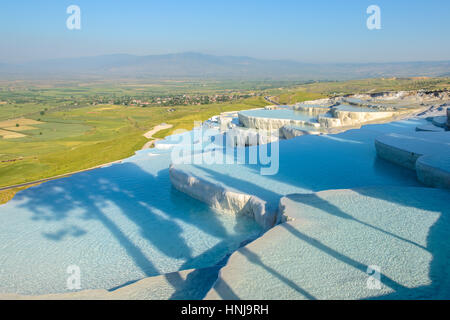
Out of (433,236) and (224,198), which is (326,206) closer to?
(433,236)

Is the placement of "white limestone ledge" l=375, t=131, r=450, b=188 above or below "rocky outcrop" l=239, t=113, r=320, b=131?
below

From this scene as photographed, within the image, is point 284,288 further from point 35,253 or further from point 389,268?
point 35,253

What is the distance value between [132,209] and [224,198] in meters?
3.21

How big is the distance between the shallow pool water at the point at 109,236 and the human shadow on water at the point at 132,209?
0.10ft

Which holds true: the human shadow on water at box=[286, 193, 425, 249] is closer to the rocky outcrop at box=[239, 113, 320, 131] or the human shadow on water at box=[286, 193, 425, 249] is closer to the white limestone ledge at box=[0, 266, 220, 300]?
the white limestone ledge at box=[0, 266, 220, 300]

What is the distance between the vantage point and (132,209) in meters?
10.4

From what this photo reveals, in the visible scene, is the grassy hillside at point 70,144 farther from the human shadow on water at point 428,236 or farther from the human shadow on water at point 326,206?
the human shadow on water at point 428,236

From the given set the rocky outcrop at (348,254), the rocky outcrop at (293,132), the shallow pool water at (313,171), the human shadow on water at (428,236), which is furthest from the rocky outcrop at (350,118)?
the rocky outcrop at (348,254)

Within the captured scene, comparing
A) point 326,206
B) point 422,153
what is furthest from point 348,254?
point 422,153

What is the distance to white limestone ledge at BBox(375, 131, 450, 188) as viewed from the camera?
895 cm

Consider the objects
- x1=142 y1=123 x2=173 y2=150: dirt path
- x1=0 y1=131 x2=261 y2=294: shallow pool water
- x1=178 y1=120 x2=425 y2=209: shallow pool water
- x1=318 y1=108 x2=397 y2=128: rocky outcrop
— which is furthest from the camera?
x1=142 y1=123 x2=173 y2=150: dirt path

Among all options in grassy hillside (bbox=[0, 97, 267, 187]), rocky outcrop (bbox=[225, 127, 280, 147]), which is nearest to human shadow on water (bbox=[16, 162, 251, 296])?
rocky outcrop (bbox=[225, 127, 280, 147])

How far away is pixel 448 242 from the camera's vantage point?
229 inches

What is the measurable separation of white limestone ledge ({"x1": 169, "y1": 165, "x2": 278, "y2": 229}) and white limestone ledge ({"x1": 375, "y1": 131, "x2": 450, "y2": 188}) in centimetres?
481
